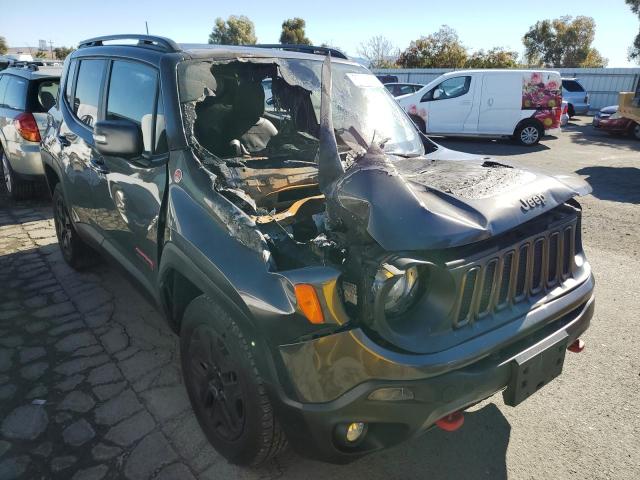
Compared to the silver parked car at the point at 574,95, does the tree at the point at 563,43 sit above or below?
above

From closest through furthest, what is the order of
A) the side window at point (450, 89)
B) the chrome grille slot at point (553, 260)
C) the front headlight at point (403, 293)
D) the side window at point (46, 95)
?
the front headlight at point (403, 293)
the chrome grille slot at point (553, 260)
the side window at point (46, 95)
the side window at point (450, 89)

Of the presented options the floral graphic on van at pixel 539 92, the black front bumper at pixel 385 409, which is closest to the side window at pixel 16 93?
the black front bumper at pixel 385 409

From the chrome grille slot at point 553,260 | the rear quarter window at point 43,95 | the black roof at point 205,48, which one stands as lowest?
the chrome grille slot at point 553,260

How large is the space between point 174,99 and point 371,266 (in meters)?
1.58

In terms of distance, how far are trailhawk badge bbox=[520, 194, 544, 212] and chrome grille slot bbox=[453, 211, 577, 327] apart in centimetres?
14

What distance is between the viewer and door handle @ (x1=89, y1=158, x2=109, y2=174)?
3.20 meters

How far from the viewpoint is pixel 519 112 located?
499 inches

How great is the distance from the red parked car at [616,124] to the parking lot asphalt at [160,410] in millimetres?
12660

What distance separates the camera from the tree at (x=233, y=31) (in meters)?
58.2

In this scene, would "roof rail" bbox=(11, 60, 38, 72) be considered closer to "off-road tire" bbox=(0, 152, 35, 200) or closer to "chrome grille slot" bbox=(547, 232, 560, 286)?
"off-road tire" bbox=(0, 152, 35, 200)

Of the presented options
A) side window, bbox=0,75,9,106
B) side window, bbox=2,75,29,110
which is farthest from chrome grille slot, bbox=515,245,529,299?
side window, bbox=0,75,9,106

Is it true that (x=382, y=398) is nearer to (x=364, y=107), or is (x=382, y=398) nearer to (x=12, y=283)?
(x=364, y=107)

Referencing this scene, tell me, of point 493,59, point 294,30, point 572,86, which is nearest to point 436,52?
point 493,59

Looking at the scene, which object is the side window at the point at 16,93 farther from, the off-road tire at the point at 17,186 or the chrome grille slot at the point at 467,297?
the chrome grille slot at the point at 467,297
